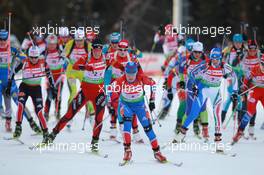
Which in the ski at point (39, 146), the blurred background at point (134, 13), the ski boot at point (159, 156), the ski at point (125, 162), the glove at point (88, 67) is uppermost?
the blurred background at point (134, 13)

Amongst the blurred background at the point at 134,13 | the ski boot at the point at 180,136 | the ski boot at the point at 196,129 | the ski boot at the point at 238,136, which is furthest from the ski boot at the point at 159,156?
the blurred background at the point at 134,13

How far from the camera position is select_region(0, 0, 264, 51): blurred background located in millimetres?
32188

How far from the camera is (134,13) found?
36.8m

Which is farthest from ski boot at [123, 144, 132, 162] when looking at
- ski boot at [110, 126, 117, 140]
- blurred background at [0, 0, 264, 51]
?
blurred background at [0, 0, 264, 51]

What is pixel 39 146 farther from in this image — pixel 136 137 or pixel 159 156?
pixel 159 156

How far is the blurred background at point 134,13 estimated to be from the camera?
3219 centimetres

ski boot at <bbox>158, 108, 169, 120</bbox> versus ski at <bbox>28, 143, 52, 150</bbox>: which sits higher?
ski boot at <bbox>158, 108, 169, 120</bbox>

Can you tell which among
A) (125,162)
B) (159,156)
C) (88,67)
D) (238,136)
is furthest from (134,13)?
(125,162)

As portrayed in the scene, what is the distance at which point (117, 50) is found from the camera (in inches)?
532

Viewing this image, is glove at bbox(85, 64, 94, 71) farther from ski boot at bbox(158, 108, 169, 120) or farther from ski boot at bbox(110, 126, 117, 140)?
ski boot at bbox(158, 108, 169, 120)

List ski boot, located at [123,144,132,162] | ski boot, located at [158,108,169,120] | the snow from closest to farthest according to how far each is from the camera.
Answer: the snow → ski boot, located at [123,144,132,162] → ski boot, located at [158,108,169,120]

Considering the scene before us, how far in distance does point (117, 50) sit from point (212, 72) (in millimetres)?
2036

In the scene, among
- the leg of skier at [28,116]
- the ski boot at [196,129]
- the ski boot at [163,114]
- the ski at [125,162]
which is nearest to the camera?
the ski at [125,162]

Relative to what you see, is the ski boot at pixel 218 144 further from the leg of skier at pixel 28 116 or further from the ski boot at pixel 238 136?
the leg of skier at pixel 28 116
